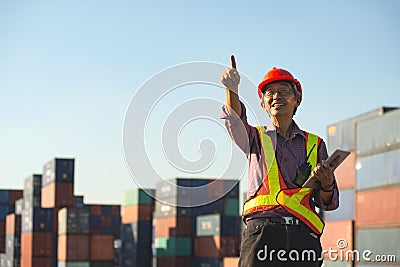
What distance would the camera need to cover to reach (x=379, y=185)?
3384 centimetres

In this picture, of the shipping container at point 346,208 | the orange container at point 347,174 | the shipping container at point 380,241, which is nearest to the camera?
the shipping container at point 380,241

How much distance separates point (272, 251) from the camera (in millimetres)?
5172

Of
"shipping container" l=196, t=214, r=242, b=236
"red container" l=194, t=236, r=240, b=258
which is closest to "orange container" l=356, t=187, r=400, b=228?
"red container" l=194, t=236, r=240, b=258

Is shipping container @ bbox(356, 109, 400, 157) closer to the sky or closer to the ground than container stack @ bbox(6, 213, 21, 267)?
closer to the sky

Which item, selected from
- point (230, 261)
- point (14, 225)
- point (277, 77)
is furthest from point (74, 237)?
point (277, 77)

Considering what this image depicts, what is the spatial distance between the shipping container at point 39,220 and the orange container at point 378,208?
98.7 ft

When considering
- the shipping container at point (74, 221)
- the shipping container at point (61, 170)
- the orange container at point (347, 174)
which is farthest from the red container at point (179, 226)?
the orange container at point (347, 174)

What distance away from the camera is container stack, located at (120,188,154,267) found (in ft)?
248

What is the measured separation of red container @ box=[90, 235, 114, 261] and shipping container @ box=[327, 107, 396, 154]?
72.1ft

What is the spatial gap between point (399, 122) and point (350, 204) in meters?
7.76

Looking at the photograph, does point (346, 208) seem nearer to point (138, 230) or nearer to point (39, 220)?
point (39, 220)

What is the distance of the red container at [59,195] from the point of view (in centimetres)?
5859

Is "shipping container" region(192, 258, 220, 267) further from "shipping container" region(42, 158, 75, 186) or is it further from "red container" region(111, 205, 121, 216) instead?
"red container" region(111, 205, 121, 216)

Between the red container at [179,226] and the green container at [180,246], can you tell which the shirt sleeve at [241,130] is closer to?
the red container at [179,226]
